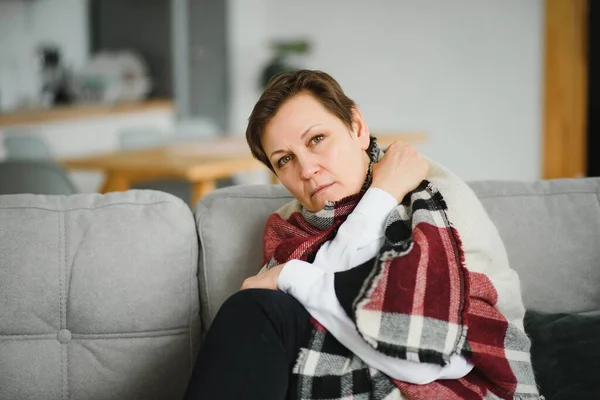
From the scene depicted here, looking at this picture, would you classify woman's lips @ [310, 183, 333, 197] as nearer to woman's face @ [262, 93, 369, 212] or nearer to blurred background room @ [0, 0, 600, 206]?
woman's face @ [262, 93, 369, 212]

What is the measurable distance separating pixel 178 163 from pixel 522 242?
5.95ft

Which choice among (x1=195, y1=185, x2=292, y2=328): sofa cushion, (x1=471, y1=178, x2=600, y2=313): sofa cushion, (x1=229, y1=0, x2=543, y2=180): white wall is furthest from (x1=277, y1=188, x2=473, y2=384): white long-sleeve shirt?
(x1=229, y1=0, x2=543, y2=180): white wall

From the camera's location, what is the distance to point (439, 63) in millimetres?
5809

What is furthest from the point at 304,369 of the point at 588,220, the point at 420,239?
the point at 588,220

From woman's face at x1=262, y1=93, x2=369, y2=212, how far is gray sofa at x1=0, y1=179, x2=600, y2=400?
22 centimetres

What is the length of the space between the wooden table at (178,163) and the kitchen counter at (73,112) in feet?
3.10

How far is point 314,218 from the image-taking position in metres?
1.49

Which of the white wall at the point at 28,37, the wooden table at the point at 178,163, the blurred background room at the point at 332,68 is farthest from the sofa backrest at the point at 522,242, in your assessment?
the white wall at the point at 28,37

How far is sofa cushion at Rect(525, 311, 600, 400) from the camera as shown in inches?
56.4

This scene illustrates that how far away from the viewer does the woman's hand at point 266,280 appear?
4.55ft

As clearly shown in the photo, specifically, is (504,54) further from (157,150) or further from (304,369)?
(304,369)

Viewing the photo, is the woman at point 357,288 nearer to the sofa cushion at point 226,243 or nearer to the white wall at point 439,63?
the sofa cushion at point 226,243

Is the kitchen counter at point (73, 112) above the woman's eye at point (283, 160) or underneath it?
above

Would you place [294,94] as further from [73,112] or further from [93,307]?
[73,112]
